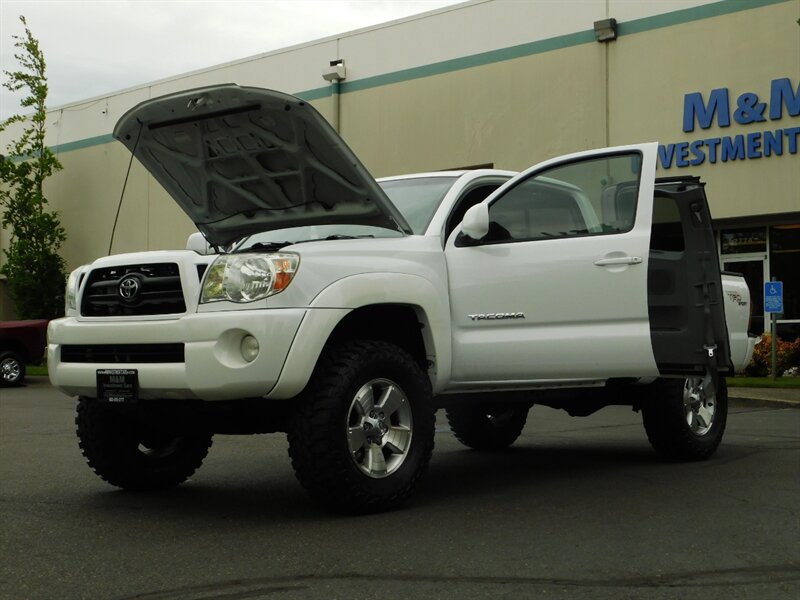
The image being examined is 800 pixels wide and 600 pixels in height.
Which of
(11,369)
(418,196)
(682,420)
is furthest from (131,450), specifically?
(11,369)

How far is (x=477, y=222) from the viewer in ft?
19.8

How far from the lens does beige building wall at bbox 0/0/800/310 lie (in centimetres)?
2120

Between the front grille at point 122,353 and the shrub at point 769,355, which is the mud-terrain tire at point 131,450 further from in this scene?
the shrub at point 769,355

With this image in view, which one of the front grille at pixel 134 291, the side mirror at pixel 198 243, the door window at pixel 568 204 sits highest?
the door window at pixel 568 204

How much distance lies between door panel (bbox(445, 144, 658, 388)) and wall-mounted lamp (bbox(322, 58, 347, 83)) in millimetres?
22262

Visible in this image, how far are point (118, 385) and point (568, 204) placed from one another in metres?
3.07

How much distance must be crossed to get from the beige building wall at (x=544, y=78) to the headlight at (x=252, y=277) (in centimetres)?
1760

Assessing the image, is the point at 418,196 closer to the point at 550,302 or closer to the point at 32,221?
the point at 550,302

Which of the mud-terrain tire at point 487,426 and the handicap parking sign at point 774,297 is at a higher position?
the handicap parking sign at point 774,297

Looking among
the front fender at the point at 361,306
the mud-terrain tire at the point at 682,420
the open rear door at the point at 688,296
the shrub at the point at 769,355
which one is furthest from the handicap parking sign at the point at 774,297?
the front fender at the point at 361,306

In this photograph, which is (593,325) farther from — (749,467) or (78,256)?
(78,256)

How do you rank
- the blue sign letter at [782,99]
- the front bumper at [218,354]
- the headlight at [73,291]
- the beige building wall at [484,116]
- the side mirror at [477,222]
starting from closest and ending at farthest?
the front bumper at [218,354]
the headlight at [73,291]
the side mirror at [477,222]
the blue sign letter at [782,99]
the beige building wall at [484,116]

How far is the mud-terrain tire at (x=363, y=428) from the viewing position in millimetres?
5254

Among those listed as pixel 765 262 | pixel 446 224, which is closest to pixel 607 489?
pixel 446 224
